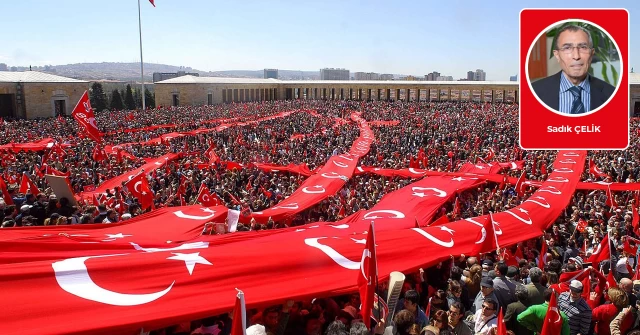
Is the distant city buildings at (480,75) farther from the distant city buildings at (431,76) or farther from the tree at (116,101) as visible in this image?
the tree at (116,101)

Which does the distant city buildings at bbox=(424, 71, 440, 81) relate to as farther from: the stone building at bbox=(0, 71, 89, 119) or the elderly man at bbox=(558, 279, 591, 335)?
the elderly man at bbox=(558, 279, 591, 335)

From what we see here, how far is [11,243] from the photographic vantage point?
15.3ft

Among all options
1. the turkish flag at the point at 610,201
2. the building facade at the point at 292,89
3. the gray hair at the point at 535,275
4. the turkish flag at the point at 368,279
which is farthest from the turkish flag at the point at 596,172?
the building facade at the point at 292,89

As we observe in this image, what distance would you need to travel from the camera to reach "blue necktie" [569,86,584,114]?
516 centimetres

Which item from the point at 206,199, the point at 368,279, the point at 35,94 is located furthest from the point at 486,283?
the point at 35,94

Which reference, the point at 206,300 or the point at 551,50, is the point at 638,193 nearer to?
the point at 551,50

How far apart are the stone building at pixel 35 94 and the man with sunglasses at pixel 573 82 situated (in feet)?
138

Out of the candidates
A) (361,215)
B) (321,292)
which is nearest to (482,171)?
(361,215)

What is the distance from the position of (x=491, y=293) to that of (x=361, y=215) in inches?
225

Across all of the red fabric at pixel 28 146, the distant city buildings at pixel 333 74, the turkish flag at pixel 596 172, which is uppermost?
the distant city buildings at pixel 333 74

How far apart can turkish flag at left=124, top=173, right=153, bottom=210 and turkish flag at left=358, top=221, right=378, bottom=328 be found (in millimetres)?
8480

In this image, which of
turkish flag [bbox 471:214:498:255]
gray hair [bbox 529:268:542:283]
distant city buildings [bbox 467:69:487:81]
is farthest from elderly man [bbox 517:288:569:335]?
distant city buildings [bbox 467:69:487:81]

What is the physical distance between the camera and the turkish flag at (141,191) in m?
11.7

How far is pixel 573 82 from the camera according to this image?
514cm
